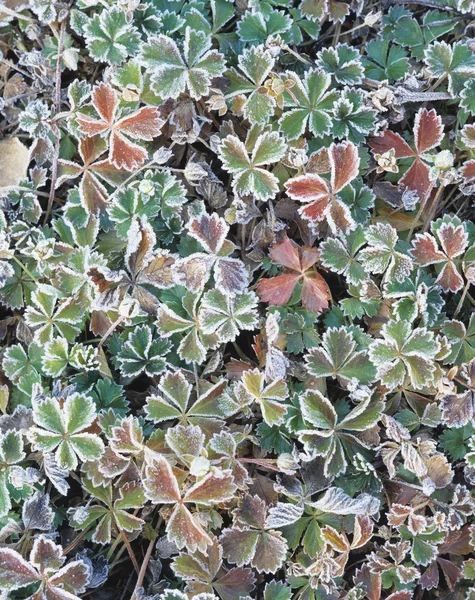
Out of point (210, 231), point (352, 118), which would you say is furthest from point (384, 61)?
point (210, 231)

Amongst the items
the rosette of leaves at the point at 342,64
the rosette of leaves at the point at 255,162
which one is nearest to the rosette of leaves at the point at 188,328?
the rosette of leaves at the point at 255,162

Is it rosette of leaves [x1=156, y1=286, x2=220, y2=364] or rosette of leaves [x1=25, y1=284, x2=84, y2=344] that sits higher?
rosette of leaves [x1=25, y1=284, x2=84, y2=344]

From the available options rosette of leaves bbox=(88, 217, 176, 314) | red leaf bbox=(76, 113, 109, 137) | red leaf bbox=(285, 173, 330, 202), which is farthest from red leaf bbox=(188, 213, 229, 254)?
red leaf bbox=(76, 113, 109, 137)

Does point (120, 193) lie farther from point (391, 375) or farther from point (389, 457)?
point (389, 457)

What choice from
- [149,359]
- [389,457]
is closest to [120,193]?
[149,359]

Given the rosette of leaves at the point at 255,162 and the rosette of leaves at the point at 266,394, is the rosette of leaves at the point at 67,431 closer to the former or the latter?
the rosette of leaves at the point at 266,394

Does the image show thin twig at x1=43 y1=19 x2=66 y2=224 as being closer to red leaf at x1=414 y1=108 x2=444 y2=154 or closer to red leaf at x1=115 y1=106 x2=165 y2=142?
red leaf at x1=115 y1=106 x2=165 y2=142
